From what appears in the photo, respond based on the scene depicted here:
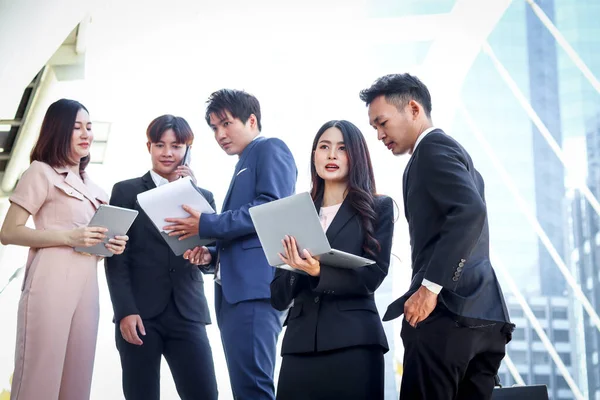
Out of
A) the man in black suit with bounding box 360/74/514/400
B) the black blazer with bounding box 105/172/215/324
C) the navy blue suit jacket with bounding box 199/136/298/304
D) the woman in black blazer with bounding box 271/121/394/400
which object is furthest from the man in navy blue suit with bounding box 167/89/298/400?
the man in black suit with bounding box 360/74/514/400

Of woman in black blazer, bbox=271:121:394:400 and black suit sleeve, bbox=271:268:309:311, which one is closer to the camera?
woman in black blazer, bbox=271:121:394:400

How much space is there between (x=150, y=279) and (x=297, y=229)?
105 centimetres

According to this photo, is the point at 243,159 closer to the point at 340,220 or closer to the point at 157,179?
the point at 157,179

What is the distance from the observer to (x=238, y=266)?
8.79 feet

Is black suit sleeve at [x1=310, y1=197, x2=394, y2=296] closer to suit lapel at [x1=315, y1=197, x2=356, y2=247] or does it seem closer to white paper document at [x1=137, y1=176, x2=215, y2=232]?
suit lapel at [x1=315, y1=197, x2=356, y2=247]

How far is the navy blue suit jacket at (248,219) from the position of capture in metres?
2.64

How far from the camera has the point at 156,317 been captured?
9.46ft

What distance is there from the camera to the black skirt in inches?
82.4

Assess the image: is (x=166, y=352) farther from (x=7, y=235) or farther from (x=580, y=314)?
(x=580, y=314)

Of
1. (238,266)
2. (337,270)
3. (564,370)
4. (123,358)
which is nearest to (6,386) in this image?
(123,358)

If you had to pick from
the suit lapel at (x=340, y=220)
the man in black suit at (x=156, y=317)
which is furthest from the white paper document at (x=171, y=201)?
the suit lapel at (x=340, y=220)

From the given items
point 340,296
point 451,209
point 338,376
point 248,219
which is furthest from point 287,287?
point 451,209

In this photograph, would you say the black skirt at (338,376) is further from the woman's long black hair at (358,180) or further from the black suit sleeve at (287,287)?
the woman's long black hair at (358,180)

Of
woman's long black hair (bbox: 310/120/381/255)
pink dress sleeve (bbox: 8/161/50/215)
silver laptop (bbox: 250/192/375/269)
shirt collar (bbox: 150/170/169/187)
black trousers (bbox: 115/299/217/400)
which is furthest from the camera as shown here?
shirt collar (bbox: 150/170/169/187)
